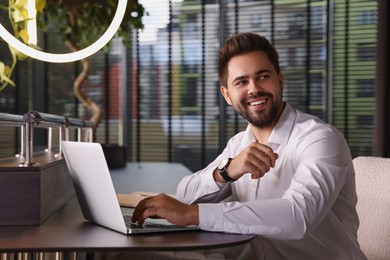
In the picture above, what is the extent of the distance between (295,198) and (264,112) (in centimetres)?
47

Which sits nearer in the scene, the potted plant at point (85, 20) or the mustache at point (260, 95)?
the mustache at point (260, 95)

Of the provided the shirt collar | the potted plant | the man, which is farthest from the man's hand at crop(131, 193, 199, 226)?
the potted plant

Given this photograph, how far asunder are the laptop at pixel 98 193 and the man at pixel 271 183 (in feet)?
0.20

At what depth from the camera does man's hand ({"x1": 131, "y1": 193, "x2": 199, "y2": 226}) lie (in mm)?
1497

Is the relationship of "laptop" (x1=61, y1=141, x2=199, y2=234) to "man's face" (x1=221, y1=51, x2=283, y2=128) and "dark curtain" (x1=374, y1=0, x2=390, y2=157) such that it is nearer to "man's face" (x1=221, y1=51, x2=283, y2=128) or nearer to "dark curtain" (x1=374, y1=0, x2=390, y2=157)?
"man's face" (x1=221, y1=51, x2=283, y2=128)

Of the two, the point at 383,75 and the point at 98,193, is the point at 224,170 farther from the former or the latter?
the point at 383,75

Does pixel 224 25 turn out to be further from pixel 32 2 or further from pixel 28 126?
pixel 28 126

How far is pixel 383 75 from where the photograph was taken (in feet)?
15.4

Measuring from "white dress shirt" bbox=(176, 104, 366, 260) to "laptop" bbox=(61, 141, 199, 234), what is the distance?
14cm

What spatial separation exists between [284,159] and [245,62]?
31 centimetres

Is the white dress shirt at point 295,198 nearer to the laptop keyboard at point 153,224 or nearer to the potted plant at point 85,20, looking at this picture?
the laptop keyboard at point 153,224

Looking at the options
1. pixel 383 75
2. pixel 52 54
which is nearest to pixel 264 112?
pixel 52 54

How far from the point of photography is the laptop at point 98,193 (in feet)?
4.73

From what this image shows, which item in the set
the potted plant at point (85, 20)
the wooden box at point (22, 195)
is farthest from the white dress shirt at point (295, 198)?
the potted plant at point (85, 20)
